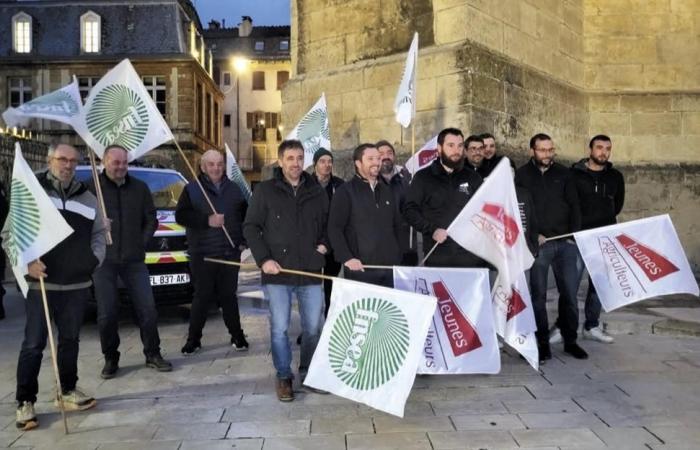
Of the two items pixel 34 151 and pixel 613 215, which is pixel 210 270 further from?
pixel 34 151

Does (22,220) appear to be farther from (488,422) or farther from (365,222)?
(488,422)

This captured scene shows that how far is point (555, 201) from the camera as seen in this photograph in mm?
6043

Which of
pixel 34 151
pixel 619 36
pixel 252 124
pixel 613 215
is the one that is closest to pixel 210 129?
pixel 252 124

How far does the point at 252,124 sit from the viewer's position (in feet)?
182

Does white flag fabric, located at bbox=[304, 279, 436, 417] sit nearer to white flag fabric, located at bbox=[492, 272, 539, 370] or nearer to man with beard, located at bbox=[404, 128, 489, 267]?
man with beard, located at bbox=[404, 128, 489, 267]

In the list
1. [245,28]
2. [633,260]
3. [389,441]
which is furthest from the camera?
[245,28]

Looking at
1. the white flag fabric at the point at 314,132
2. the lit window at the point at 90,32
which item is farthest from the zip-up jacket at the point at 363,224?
the lit window at the point at 90,32

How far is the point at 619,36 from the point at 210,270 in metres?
6.86

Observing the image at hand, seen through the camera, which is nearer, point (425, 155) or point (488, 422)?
point (488, 422)

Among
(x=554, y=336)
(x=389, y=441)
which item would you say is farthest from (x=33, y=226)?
(x=554, y=336)

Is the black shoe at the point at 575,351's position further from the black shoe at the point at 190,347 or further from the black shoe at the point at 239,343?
the black shoe at the point at 190,347

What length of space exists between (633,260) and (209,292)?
13.0 ft

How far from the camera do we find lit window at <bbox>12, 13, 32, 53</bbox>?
39.8 meters

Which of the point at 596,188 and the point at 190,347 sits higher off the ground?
the point at 596,188
